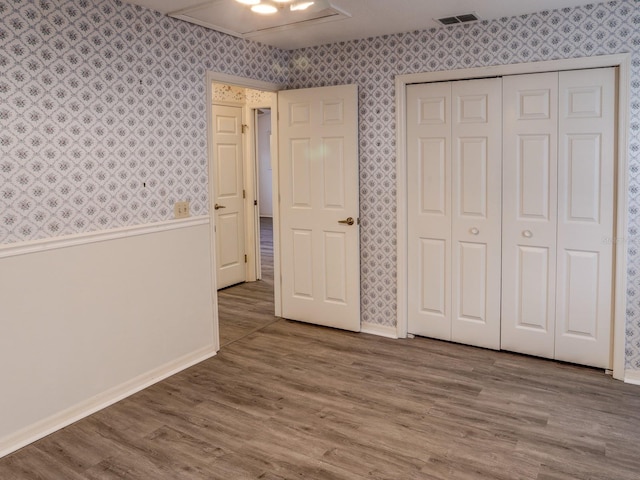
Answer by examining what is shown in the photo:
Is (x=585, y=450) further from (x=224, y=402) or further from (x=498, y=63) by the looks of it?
(x=498, y=63)

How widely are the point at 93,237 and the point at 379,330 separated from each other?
2435 mm

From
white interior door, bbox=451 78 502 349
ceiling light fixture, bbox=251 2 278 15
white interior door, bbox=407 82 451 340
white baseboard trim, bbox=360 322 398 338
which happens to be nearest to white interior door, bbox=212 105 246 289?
white baseboard trim, bbox=360 322 398 338

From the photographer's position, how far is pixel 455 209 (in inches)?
168

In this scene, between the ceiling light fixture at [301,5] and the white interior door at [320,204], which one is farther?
the white interior door at [320,204]

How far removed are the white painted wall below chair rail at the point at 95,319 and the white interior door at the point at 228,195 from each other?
217 centimetres

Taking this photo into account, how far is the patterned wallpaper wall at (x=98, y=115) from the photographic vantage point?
2900mm

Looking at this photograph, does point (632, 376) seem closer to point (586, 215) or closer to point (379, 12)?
point (586, 215)

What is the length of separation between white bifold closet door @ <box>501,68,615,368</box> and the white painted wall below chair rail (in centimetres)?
229

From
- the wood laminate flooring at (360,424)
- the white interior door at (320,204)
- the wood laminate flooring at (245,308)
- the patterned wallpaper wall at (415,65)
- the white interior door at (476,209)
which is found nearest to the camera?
the wood laminate flooring at (360,424)

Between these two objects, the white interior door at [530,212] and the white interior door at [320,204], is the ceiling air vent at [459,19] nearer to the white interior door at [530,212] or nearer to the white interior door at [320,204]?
the white interior door at [530,212]

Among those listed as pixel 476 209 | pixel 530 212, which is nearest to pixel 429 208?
pixel 476 209

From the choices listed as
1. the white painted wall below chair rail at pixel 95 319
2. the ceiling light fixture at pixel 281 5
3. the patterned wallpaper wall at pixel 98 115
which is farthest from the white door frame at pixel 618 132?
the white painted wall below chair rail at pixel 95 319

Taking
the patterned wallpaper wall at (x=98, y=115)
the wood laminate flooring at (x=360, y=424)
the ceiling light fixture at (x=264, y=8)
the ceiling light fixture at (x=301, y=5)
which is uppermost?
the ceiling light fixture at (x=301, y=5)

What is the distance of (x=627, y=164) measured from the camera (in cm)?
354
